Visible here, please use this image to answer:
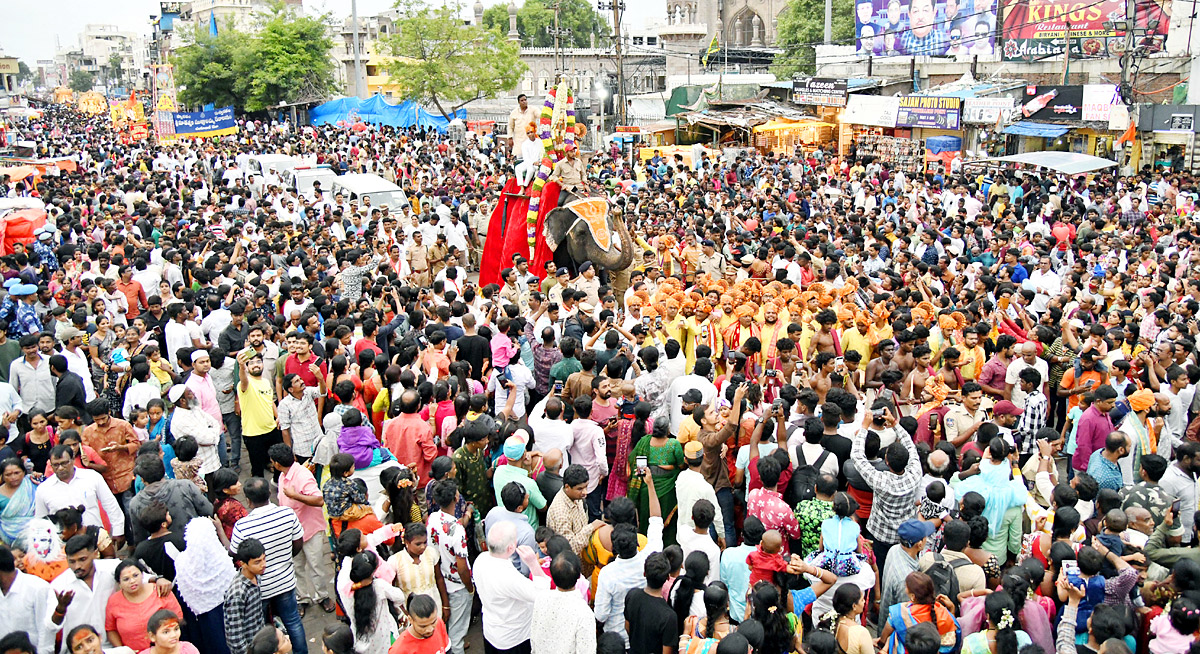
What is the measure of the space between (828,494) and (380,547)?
7.98 ft

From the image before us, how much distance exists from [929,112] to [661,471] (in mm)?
19580

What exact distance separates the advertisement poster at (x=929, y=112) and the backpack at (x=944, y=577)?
19.7 m

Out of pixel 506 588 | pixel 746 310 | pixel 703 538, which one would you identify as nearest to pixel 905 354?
pixel 746 310

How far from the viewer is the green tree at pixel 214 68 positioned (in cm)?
3835

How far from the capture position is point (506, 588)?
4418 mm

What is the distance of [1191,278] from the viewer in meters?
8.70

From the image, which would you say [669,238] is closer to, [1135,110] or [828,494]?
[828,494]

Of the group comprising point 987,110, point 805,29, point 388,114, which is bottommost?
point 987,110

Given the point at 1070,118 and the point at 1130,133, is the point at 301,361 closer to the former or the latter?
the point at 1130,133

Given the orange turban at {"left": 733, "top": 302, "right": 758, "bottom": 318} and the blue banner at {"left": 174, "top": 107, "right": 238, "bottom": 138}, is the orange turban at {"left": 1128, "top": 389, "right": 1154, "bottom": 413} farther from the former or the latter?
the blue banner at {"left": 174, "top": 107, "right": 238, "bottom": 138}

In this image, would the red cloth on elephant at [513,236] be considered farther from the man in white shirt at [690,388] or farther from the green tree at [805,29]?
the green tree at [805,29]

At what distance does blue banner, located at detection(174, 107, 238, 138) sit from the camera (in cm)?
2155

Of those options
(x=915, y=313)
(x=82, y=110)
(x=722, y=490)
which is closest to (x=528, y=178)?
(x=915, y=313)

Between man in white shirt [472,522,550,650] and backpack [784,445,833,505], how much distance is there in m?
1.59
